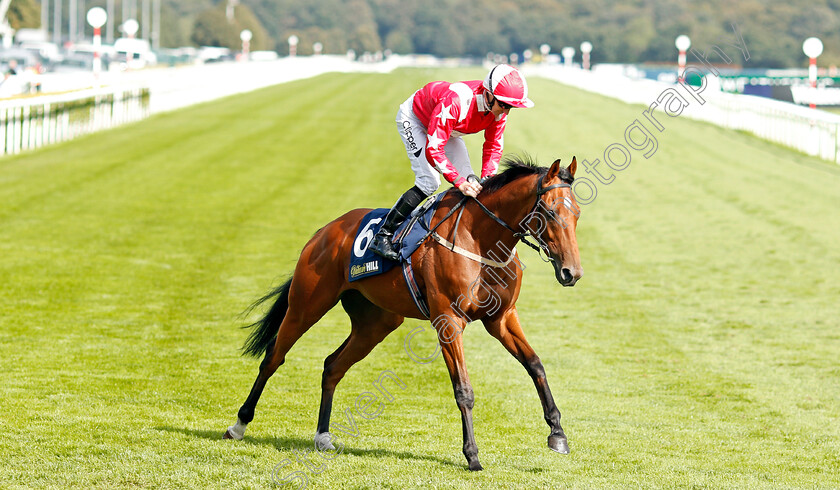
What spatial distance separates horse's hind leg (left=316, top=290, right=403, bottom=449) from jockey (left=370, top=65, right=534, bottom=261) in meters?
0.52

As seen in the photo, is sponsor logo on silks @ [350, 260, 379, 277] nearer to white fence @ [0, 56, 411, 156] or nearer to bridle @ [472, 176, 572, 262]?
bridle @ [472, 176, 572, 262]

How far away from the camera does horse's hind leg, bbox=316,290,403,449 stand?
602 centimetres

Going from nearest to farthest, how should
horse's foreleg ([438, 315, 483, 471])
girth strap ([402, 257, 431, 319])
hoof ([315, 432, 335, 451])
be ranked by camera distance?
horse's foreleg ([438, 315, 483, 471])
girth strap ([402, 257, 431, 319])
hoof ([315, 432, 335, 451])

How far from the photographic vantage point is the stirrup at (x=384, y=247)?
5.64 meters

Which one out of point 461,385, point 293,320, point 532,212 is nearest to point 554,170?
point 532,212

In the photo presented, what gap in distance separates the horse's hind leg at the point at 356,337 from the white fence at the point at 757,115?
1089 centimetres

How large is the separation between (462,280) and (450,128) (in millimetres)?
907

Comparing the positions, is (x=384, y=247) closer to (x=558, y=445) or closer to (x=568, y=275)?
(x=568, y=275)

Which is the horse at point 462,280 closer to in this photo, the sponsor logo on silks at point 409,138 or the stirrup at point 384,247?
the stirrup at point 384,247

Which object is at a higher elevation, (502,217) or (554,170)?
(554,170)

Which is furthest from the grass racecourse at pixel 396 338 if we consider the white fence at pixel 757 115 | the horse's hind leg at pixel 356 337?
the white fence at pixel 757 115

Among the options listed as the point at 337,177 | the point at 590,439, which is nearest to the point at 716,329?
the point at 590,439

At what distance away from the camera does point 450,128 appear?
223 inches

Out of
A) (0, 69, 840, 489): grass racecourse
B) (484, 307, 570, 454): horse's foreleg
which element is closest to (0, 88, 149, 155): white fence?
(0, 69, 840, 489): grass racecourse
